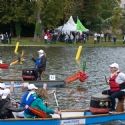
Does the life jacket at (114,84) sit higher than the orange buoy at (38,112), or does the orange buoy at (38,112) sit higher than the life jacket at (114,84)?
the life jacket at (114,84)

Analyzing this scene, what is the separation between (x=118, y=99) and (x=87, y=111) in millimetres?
1313

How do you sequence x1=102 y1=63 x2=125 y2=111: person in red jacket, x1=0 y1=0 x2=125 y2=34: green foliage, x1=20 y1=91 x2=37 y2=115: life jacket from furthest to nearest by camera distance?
x1=0 y1=0 x2=125 y2=34: green foliage → x1=102 y1=63 x2=125 y2=111: person in red jacket → x1=20 y1=91 x2=37 y2=115: life jacket

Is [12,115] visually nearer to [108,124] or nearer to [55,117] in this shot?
[55,117]

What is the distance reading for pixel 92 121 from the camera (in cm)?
2002

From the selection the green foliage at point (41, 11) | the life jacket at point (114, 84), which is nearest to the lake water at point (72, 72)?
the life jacket at point (114, 84)

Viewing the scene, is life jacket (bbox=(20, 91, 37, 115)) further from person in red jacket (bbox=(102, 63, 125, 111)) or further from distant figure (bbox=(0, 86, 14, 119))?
person in red jacket (bbox=(102, 63, 125, 111))


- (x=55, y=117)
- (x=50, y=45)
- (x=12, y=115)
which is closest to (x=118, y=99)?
(x=55, y=117)

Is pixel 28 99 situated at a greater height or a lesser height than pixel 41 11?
lesser

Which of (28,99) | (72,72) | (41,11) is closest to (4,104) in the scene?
(28,99)

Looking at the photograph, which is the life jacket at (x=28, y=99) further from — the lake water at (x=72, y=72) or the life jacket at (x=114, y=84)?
the lake water at (x=72, y=72)

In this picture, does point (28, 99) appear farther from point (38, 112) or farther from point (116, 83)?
point (116, 83)

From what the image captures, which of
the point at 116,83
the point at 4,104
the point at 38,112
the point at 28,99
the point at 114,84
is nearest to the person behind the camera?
the point at 4,104

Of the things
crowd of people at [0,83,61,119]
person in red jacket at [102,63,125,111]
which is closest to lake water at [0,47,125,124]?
person in red jacket at [102,63,125,111]

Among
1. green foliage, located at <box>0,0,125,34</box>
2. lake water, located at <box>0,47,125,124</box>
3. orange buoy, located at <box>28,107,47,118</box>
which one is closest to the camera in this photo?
orange buoy, located at <box>28,107,47,118</box>
